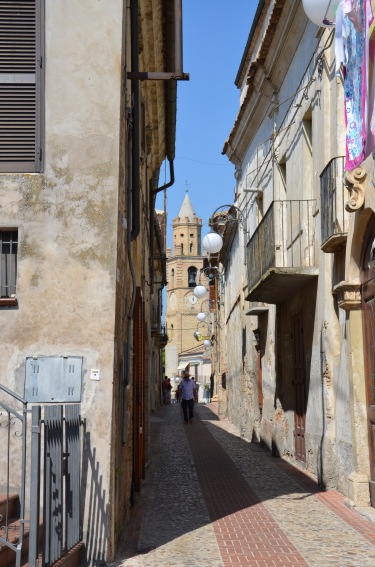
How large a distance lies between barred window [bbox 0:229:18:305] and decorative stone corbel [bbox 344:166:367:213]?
4113mm

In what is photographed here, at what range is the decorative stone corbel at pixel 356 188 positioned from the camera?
30.3 ft

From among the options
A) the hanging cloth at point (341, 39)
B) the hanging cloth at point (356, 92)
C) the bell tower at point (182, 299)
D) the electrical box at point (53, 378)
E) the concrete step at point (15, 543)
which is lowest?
the concrete step at point (15, 543)

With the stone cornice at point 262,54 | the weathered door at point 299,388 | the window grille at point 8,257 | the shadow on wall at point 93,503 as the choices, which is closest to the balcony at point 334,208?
the weathered door at point 299,388

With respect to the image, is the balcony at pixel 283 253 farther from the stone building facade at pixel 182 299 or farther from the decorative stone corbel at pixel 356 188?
the stone building facade at pixel 182 299

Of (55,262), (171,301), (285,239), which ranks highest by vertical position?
(171,301)

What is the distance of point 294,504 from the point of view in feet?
32.4

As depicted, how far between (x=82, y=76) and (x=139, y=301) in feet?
13.4

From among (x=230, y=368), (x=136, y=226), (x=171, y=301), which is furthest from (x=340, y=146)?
(x=171, y=301)

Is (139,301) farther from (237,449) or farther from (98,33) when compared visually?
(237,449)

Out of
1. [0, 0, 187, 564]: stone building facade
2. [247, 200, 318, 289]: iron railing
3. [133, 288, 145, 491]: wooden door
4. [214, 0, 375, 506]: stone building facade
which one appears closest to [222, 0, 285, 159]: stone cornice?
[214, 0, 375, 506]: stone building facade

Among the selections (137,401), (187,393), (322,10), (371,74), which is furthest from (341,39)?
(187,393)

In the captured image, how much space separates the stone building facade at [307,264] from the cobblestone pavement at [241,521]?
22.7 inches

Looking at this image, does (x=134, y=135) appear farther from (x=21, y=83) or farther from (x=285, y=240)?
(x=285, y=240)

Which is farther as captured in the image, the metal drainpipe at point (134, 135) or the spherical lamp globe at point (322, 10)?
the spherical lamp globe at point (322, 10)
